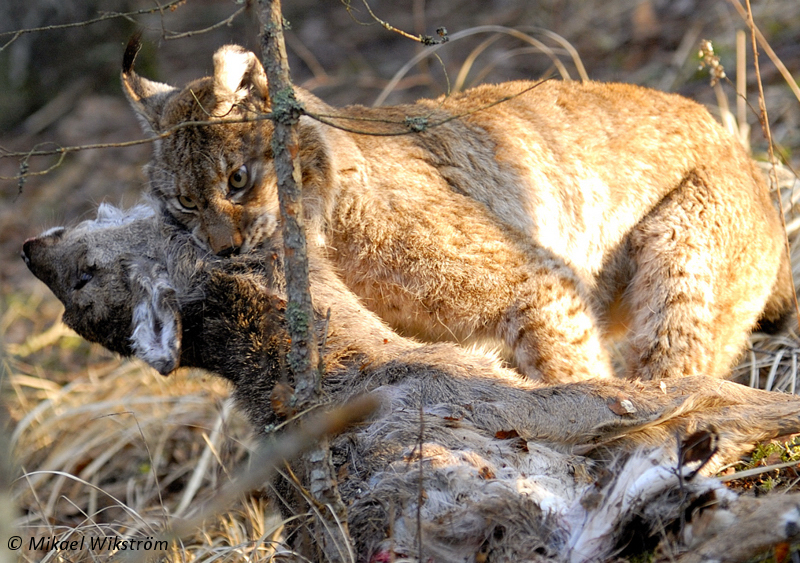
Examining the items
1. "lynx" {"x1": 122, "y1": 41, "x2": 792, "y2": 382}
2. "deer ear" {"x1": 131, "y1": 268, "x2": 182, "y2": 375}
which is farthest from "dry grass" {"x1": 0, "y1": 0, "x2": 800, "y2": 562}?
"lynx" {"x1": 122, "y1": 41, "x2": 792, "y2": 382}

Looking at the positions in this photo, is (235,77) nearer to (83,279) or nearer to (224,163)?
(224,163)

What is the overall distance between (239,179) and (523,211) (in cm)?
157

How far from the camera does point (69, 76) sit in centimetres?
1109

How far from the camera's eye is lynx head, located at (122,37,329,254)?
12.5 ft

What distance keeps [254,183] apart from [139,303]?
860 millimetres

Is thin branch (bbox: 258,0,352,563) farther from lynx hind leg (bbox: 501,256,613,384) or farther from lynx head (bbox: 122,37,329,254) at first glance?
lynx hind leg (bbox: 501,256,613,384)

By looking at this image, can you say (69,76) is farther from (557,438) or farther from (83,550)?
(557,438)

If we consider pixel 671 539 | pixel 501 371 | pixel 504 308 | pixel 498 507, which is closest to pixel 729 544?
pixel 671 539

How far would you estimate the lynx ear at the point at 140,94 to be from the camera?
161 inches

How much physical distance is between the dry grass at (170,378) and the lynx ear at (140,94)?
1195 mm

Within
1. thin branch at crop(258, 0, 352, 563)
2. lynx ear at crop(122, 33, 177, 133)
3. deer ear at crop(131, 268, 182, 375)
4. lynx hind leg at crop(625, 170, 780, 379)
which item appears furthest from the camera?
lynx hind leg at crop(625, 170, 780, 379)

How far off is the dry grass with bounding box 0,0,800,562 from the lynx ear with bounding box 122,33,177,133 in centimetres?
120

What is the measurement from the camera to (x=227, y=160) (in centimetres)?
384

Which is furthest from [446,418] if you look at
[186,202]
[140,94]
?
[140,94]
